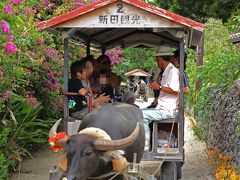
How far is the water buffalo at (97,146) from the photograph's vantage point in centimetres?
468

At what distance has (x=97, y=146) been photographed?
4.81m

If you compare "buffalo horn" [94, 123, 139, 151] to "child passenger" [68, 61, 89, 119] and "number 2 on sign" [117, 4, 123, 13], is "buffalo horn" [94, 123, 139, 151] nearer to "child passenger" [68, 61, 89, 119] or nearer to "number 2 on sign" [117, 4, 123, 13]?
"child passenger" [68, 61, 89, 119]

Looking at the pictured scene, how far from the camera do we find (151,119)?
7.09 m

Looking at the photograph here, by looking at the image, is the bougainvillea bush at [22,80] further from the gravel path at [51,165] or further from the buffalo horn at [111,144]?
the buffalo horn at [111,144]

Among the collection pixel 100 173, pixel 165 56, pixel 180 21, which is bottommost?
pixel 100 173

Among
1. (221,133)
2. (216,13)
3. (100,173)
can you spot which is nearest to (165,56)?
(221,133)

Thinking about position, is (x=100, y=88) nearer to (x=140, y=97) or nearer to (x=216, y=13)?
(x=216, y=13)

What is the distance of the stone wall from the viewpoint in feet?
24.9

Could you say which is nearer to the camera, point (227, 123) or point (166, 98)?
point (166, 98)

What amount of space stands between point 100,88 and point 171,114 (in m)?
1.55

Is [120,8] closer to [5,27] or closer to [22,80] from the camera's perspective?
[5,27]

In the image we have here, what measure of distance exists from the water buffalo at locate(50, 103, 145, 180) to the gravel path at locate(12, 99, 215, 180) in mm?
2977

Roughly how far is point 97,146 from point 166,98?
9.09ft

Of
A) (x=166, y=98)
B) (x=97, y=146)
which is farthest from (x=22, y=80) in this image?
(x=97, y=146)
